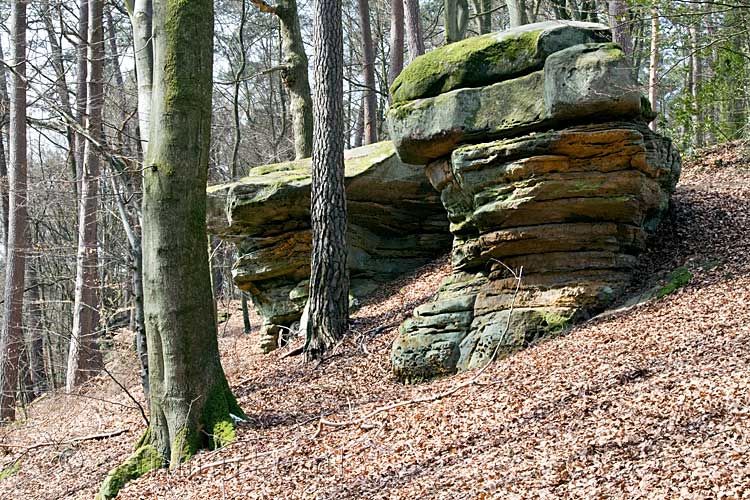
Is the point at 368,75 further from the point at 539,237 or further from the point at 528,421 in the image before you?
the point at 528,421

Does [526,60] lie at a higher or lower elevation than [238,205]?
higher

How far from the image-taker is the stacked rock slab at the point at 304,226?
12875mm

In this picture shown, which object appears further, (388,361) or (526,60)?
(388,361)

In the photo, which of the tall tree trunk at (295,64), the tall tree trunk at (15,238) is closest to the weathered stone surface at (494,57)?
the tall tree trunk at (295,64)

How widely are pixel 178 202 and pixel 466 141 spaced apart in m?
4.09

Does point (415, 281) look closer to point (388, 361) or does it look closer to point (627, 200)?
point (388, 361)

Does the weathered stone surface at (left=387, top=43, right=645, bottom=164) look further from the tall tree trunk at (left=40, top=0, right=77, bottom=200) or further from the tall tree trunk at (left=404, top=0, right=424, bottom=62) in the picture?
the tall tree trunk at (left=404, top=0, right=424, bottom=62)

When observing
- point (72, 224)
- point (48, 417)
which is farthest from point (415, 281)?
point (72, 224)

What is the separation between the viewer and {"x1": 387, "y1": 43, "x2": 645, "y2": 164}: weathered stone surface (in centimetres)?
869

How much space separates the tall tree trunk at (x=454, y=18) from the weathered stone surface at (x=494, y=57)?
213 inches

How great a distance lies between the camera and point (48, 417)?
13.3 m

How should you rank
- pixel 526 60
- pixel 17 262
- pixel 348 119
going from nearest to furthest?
pixel 526 60 < pixel 17 262 < pixel 348 119

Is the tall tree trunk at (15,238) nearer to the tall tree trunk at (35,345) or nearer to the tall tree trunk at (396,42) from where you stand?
the tall tree trunk at (35,345)

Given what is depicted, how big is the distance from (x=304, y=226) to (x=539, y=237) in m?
5.33
